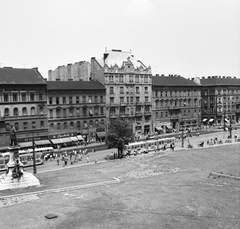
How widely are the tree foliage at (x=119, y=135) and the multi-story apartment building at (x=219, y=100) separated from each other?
6419 centimetres

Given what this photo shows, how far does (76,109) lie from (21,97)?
581 inches

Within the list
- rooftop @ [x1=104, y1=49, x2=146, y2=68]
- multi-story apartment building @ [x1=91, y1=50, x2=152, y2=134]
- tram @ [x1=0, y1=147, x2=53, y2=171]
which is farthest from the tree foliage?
rooftop @ [x1=104, y1=49, x2=146, y2=68]

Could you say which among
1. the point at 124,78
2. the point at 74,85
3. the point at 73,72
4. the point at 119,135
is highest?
the point at 73,72

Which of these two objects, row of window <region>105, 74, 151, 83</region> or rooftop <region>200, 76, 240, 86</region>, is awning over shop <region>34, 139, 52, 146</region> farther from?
rooftop <region>200, 76, 240, 86</region>

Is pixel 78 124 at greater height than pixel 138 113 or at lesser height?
lesser

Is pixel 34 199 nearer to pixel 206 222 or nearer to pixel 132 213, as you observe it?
pixel 132 213

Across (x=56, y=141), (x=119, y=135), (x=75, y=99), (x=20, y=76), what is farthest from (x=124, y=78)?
(x=119, y=135)

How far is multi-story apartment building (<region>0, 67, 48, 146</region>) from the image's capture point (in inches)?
3017

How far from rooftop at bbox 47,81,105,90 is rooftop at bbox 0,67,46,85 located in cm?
366

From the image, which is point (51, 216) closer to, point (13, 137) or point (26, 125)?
point (13, 137)

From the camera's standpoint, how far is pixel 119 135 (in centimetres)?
6588

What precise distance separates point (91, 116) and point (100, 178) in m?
44.4

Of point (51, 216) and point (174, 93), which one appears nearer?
point (51, 216)

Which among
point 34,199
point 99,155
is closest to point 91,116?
point 99,155
